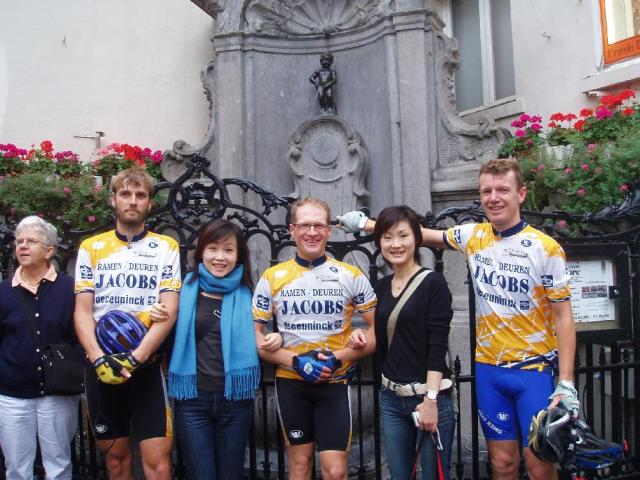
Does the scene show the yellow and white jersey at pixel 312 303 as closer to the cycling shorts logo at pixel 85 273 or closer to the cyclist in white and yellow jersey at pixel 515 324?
the cyclist in white and yellow jersey at pixel 515 324

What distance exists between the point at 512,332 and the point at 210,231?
1.45m

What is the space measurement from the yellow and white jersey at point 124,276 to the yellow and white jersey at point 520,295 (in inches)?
57.2

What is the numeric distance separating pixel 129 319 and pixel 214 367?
17.6 inches

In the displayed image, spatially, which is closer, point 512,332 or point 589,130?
point 512,332

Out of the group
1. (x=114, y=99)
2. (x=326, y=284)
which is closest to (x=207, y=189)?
(x=326, y=284)

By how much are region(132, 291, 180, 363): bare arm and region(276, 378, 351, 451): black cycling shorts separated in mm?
584

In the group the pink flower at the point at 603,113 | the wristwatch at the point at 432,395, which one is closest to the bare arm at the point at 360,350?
the wristwatch at the point at 432,395

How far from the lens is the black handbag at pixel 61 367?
9.89ft

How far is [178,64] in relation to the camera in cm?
845

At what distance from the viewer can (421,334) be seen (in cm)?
271

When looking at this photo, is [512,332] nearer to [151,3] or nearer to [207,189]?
[207,189]

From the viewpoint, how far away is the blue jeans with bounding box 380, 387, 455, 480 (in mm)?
2697

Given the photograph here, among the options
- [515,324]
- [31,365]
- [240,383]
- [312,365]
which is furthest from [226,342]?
[515,324]

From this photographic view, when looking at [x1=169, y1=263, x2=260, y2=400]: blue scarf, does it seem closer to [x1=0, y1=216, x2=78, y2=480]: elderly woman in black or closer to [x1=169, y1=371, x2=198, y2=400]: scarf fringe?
[x1=169, y1=371, x2=198, y2=400]: scarf fringe
